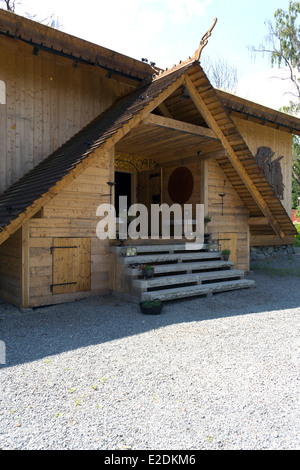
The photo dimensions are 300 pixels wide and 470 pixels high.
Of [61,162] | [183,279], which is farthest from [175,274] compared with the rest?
[61,162]

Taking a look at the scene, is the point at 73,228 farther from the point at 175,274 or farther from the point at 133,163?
the point at 133,163

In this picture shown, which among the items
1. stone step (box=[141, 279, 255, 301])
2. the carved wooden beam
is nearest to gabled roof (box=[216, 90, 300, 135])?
the carved wooden beam

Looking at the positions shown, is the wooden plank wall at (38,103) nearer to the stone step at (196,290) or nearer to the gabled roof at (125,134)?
the gabled roof at (125,134)

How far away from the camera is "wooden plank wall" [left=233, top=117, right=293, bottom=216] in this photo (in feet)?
39.7

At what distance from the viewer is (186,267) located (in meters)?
7.59

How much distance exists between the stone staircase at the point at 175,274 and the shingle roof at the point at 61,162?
2007 mm

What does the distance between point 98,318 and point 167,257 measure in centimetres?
250

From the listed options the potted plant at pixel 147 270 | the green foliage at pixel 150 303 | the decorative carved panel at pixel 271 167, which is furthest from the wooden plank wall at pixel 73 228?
the decorative carved panel at pixel 271 167

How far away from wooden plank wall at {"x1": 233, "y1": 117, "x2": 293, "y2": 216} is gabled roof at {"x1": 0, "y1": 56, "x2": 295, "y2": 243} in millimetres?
3163

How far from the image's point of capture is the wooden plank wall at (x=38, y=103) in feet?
25.1

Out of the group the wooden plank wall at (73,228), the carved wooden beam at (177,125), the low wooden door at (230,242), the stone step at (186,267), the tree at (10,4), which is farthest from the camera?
the tree at (10,4)

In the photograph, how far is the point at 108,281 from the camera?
290 inches

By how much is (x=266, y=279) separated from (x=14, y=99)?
25.8ft
